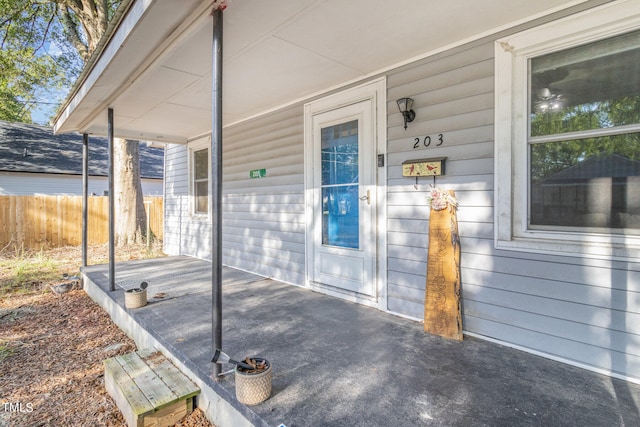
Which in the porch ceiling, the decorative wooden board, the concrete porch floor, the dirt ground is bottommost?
the dirt ground

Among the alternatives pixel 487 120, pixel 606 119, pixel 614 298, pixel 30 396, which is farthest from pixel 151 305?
pixel 606 119

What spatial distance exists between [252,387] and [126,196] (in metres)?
8.07

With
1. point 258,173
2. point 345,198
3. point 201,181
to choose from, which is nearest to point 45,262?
point 201,181

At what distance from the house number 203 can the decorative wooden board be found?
0.44 m

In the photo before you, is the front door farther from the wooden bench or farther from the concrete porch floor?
the wooden bench

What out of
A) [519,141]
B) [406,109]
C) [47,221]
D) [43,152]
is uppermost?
[43,152]

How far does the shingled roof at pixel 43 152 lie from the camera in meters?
11.5

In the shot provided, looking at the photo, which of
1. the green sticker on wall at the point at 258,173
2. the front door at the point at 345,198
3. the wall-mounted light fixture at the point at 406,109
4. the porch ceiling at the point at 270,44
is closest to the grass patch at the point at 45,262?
the porch ceiling at the point at 270,44

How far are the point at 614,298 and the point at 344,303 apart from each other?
85.6 inches

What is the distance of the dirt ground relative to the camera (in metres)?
2.09

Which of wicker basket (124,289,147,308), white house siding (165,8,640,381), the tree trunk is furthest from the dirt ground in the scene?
the tree trunk

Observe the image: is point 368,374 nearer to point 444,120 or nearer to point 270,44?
point 444,120

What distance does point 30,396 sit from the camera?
2.32m

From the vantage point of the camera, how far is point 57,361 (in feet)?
9.28
